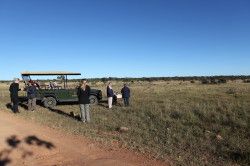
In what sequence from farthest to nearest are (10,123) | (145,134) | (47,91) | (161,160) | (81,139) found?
(47,91)
(10,123)
(145,134)
(81,139)
(161,160)

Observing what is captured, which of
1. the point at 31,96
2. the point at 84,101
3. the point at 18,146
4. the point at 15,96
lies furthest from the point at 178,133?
the point at 31,96

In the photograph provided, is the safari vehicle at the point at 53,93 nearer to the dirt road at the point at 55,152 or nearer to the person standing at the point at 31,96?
the person standing at the point at 31,96

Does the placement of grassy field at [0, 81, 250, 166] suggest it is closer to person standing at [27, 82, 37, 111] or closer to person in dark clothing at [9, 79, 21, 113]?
person in dark clothing at [9, 79, 21, 113]

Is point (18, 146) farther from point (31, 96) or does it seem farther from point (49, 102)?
point (49, 102)

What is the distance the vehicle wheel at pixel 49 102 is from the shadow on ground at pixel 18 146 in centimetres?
1181

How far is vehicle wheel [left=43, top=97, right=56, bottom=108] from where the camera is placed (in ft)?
80.5

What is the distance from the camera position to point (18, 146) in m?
11.1

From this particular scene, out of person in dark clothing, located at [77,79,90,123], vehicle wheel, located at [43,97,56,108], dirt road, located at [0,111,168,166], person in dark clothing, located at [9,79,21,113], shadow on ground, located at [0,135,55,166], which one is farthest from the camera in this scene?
vehicle wheel, located at [43,97,56,108]

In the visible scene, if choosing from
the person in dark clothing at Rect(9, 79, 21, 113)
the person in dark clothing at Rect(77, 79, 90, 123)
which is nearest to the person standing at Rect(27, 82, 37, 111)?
the person in dark clothing at Rect(9, 79, 21, 113)

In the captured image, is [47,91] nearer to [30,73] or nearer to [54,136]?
[30,73]

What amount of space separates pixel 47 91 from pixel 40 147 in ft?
46.5

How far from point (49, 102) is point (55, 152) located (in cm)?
1467

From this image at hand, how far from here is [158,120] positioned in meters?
17.0

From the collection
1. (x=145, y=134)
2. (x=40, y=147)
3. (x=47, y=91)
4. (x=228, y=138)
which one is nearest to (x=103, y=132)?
(x=145, y=134)
